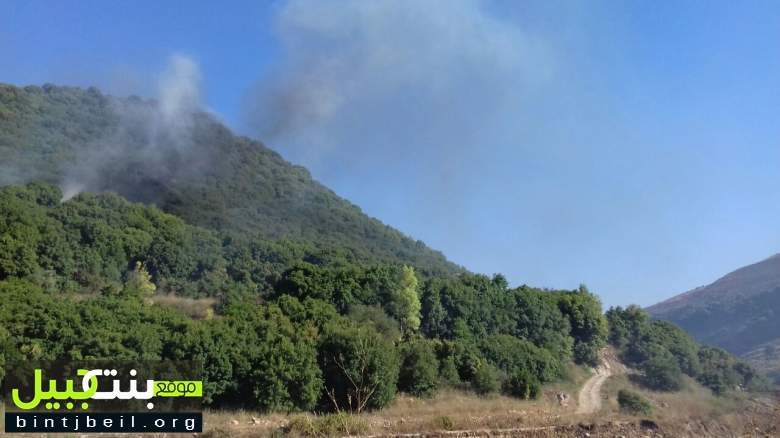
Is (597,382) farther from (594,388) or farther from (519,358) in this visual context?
(519,358)

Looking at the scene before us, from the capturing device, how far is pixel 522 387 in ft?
90.3

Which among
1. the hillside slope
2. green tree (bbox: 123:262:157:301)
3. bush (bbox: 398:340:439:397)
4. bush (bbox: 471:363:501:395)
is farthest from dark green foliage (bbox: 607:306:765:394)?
green tree (bbox: 123:262:157:301)

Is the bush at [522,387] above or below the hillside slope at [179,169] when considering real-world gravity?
below

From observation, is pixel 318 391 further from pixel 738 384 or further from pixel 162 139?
pixel 162 139

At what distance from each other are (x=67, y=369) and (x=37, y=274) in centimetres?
1839

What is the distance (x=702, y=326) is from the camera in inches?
3371

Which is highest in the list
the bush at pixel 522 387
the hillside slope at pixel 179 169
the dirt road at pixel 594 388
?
the hillside slope at pixel 179 169

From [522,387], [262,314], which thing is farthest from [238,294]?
[522,387]

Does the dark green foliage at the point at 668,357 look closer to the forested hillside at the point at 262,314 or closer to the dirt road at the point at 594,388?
the dirt road at the point at 594,388

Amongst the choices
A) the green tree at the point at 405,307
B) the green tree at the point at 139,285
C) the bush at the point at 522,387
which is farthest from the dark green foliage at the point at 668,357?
the green tree at the point at 139,285

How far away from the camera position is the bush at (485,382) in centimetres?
2638

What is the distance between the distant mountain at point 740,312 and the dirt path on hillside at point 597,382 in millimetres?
16008

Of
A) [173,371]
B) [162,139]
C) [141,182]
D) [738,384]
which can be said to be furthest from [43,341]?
[162,139]

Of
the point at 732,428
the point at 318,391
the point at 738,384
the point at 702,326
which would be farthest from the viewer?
the point at 702,326
